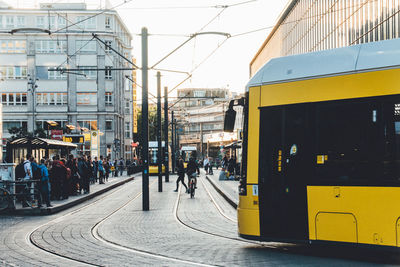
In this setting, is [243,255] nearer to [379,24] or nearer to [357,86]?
[357,86]

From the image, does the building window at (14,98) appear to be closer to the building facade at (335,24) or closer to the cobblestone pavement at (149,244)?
the building facade at (335,24)

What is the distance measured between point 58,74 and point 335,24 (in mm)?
37803

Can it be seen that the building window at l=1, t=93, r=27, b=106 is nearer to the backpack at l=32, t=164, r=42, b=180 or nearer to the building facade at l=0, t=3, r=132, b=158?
the building facade at l=0, t=3, r=132, b=158

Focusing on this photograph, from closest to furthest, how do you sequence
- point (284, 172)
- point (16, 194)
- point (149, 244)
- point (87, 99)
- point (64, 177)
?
point (284, 172), point (149, 244), point (16, 194), point (64, 177), point (87, 99)

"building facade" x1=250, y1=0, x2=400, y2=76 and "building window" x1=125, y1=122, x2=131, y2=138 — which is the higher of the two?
"building facade" x1=250, y1=0, x2=400, y2=76

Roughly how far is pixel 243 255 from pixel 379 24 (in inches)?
1063

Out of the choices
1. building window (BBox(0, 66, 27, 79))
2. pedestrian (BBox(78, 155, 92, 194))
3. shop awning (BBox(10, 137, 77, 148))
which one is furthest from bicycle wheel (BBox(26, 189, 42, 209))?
building window (BBox(0, 66, 27, 79))

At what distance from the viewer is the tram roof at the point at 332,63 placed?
8016 millimetres

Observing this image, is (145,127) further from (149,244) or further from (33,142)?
(149,244)

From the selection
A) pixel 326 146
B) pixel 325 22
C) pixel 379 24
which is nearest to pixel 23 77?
pixel 325 22

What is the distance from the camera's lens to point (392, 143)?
302 inches

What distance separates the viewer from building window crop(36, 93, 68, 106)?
2734 inches

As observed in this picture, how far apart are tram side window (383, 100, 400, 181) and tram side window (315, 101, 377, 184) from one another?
0.17 m

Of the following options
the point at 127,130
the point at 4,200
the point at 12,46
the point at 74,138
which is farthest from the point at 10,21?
the point at 4,200
